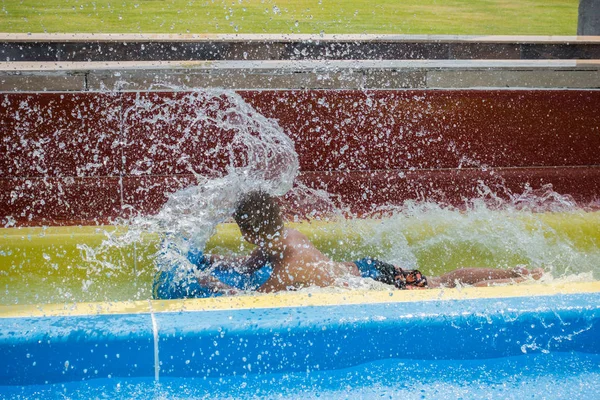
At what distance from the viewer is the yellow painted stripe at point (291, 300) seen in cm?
217

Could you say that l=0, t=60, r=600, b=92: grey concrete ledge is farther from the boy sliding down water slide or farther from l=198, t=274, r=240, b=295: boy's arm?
l=198, t=274, r=240, b=295: boy's arm

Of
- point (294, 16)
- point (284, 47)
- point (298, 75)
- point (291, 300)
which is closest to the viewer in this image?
point (291, 300)

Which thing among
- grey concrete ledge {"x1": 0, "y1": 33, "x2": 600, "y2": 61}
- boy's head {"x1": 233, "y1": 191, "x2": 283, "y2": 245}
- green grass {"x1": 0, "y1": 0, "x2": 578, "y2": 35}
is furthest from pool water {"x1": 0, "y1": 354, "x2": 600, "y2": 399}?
green grass {"x1": 0, "y1": 0, "x2": 578, "y2": 35}

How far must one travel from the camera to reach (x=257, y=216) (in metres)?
2.66

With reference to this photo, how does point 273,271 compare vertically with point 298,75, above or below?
below

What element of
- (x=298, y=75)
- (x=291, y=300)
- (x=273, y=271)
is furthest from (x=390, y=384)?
(x=298, y=75)

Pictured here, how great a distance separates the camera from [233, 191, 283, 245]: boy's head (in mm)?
2662

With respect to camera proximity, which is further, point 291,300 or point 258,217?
point 258,217

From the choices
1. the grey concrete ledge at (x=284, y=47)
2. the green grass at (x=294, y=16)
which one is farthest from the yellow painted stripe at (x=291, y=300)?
the green grass at (x=294, y=16)

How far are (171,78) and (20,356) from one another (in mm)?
2152

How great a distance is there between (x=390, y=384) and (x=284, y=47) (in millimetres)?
2542

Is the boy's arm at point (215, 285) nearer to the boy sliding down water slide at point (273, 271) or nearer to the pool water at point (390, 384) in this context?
the boy sliding down water slide at point (273, 271)

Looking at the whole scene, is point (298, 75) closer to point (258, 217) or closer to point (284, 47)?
point (284, 47)

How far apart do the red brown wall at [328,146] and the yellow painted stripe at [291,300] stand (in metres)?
1.75
